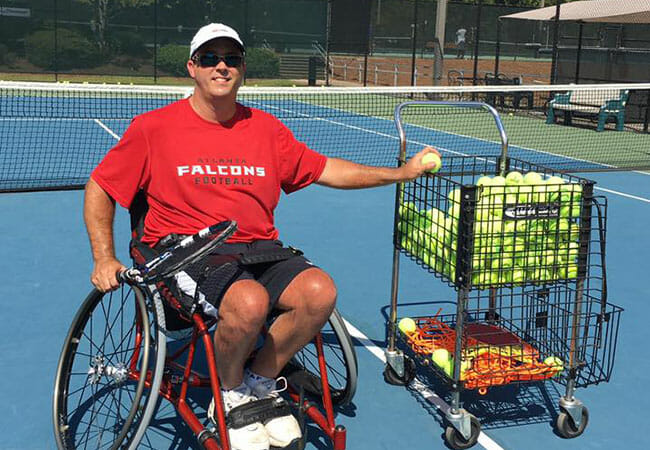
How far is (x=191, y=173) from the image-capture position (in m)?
3.21

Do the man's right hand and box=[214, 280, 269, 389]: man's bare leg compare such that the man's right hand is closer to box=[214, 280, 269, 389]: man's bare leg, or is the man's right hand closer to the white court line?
box=[214, 280, 269, 389]: man's bare leg

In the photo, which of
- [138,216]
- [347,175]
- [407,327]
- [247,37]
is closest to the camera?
[138,216]

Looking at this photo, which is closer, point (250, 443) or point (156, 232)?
point (250, 443)

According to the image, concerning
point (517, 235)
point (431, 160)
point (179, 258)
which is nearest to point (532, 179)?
point (517, 235)

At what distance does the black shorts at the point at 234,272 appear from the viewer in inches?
115

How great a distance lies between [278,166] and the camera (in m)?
3.45

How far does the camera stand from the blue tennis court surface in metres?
3.44

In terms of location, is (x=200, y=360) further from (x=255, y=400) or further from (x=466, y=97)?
(x=466, y=97)

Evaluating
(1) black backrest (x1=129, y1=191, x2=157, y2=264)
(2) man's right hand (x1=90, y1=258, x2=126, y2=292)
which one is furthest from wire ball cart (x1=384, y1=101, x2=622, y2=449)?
(2) man's right hand (x1=90, y1=258, x2=126, y2=292)

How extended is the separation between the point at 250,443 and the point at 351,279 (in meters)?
2.69

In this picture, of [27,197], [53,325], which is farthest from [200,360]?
[27,197]

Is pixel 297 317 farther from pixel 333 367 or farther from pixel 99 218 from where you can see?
pixel 333 367

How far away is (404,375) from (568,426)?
79 cm

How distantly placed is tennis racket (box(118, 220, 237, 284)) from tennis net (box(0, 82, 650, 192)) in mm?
5191
